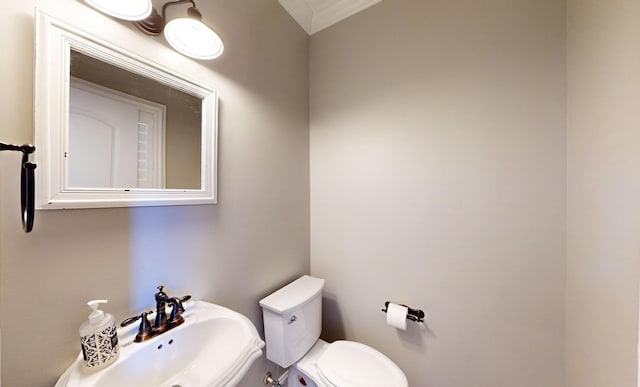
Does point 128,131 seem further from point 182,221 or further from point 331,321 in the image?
point 331,321

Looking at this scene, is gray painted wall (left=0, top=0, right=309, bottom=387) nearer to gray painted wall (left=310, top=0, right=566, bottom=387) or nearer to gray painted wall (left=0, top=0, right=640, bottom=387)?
gray painted wall (left=0, top=0, right=640, bottom=387)

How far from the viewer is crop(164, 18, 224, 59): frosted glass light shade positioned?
0.82 meters

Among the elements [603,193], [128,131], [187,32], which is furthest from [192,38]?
[603,193]

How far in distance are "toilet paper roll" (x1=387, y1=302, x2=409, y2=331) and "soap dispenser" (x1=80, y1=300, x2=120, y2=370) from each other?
3.93ft

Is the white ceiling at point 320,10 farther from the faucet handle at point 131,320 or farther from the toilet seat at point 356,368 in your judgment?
the toilet seat at point 356,368

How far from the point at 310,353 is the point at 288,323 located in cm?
32

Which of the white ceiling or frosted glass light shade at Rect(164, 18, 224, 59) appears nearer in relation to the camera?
frosted glass light shade at Rect(164, 18, 224, 59)

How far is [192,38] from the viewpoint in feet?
2.86

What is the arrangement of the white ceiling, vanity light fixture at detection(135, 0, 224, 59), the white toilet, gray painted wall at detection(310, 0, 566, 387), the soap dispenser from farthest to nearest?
1. the white ceiling
2. the white toilet
3. gray painted wall at detection(310, 0, 566, 387)
4. vanity light fixture at detection(135, 0, 224, 59)
5. the soap dispenser

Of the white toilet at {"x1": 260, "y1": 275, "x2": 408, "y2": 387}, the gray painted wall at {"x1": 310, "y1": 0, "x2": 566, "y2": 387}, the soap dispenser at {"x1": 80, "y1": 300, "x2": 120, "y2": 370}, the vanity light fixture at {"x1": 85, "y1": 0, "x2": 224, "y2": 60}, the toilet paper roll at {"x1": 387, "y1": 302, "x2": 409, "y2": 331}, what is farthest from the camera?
the toilet paper roll at {"x1": 387, "y1": 302, "x2": 409, "y2": 331}

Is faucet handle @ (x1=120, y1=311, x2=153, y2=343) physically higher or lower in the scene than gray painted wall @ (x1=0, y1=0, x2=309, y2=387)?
lower

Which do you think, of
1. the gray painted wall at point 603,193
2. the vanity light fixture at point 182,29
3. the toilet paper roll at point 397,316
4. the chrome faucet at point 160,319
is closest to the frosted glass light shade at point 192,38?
the vanity light fixture at point 182,29

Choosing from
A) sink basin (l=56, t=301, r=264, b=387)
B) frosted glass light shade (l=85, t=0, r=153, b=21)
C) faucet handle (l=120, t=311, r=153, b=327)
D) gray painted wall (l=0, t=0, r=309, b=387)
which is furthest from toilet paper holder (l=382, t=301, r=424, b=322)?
frosted glass light shade (l=85, t=0, r=153, b=21)

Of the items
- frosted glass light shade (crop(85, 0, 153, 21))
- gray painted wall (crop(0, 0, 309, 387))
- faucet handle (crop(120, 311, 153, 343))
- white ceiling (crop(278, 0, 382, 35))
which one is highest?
white ceiling (crop(278, 0, 382, 35))
